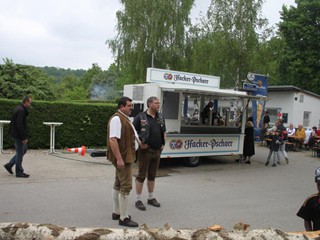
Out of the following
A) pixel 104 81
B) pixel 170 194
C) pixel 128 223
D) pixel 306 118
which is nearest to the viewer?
pixel 128 223

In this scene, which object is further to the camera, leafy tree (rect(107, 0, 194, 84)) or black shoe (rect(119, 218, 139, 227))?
leafy tree (rect(107, 0, 194, 84))

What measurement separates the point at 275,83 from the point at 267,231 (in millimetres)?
35920

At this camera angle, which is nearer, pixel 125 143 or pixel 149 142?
pixel 125 143

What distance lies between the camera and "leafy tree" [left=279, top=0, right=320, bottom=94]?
26.5 metres

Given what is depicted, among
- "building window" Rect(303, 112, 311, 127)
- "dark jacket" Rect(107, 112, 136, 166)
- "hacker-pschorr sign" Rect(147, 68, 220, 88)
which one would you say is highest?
"hacker-pschorr sign" Rect(147, 68, 220, 88)

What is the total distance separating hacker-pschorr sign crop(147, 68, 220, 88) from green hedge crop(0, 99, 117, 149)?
4.23 m

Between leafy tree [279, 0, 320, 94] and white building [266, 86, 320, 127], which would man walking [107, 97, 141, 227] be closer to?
white building [266, 86, 320, 127]

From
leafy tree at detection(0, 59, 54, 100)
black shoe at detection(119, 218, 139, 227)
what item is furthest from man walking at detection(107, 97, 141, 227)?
leafy tree at detection(0, 59, 54, 100)

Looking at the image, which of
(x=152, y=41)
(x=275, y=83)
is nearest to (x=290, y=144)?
(x=152, y=41)

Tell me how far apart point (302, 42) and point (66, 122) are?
67.9 feet

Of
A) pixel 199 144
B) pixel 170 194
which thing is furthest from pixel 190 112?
pixel 170 194

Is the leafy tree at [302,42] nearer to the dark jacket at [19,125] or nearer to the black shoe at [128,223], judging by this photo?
the dark jacket at [19,125]

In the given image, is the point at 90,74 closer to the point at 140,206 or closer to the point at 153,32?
the point at 153,32

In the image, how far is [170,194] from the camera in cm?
739
